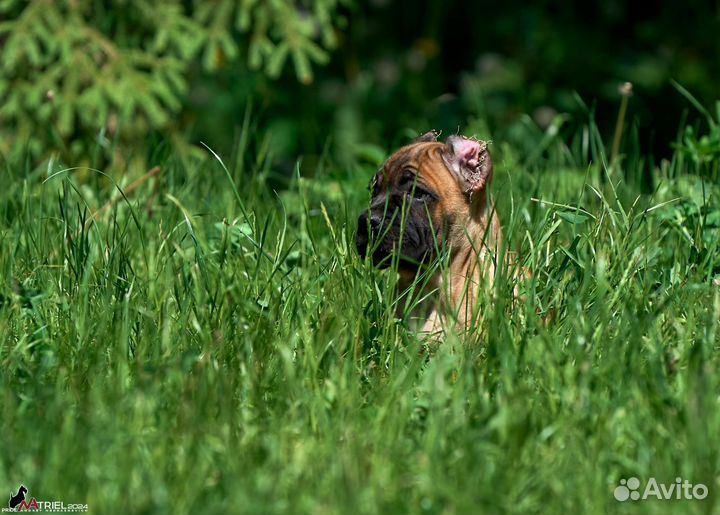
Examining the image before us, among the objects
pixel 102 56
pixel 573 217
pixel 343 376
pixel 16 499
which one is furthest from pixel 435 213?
pixel 102 56

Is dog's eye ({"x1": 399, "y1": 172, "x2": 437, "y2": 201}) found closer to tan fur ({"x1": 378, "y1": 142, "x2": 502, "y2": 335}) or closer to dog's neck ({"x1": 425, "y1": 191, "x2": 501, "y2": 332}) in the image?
tan fur ({"x1": 378, "y1": 142, "x2": 502, "y2": 335})

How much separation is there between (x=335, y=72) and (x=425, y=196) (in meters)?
5.80

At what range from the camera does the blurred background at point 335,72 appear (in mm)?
6086

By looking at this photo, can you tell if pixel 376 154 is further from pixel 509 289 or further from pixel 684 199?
pixel 509 289

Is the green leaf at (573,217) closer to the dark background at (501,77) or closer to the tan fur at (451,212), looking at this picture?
the tan fur at (451,212)

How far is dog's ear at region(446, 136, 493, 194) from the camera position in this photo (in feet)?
14.1

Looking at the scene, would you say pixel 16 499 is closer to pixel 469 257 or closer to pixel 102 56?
pixel 469 257

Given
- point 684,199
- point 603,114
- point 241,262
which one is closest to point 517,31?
point 603,114

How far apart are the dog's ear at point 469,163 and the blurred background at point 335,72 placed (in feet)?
5.13

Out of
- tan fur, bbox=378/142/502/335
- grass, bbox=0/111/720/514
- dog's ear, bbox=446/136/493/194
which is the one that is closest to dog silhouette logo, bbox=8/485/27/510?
grass, bbox=0/111/720/514

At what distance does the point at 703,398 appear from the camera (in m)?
2.99

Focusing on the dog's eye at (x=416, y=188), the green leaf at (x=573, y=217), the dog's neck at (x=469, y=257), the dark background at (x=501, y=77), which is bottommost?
the dark background at (x=501, y=77)

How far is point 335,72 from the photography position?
32.4 ft

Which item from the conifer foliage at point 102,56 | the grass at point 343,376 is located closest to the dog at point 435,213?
the grass at point 343,376
